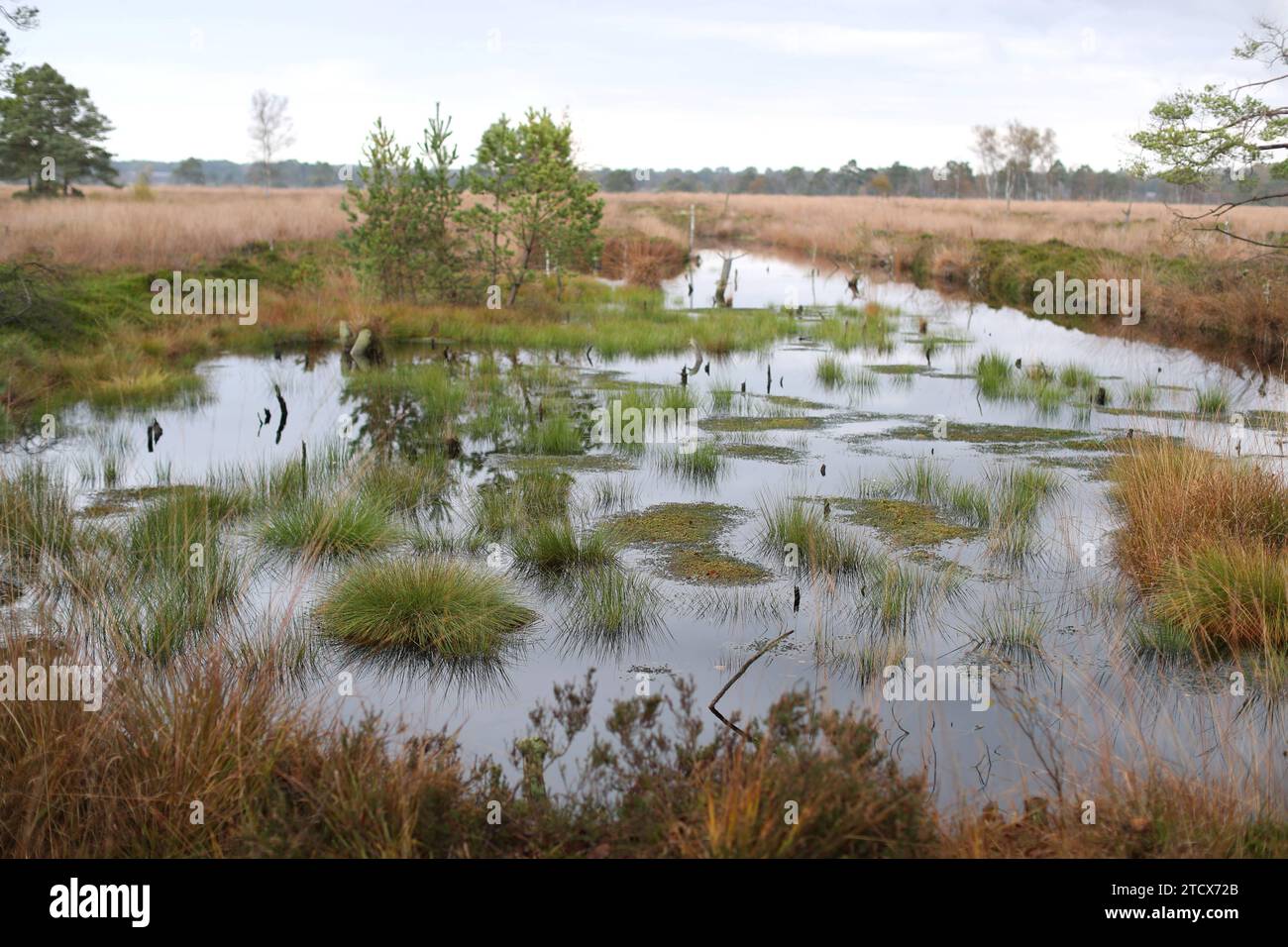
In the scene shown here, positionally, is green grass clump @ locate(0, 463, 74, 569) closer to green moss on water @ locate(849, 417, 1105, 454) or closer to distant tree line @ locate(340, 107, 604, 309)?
green moss on water @ locate(849, 417, 1105, 454)

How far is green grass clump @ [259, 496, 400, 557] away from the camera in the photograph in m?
7.04

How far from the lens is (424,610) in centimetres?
583

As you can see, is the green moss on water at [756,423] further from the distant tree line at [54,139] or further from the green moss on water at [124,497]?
the distant tree line at [54,139]

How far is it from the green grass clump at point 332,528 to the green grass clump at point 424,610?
0.84m

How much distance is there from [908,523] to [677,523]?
1.62m

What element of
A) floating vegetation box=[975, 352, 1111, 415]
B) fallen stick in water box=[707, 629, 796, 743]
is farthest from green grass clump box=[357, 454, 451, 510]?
floating vegetation box=[975, 352, 1111, 415]

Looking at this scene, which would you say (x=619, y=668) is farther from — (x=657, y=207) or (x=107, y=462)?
(x=657, y=207)

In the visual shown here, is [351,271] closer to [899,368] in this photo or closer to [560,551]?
[899,368]

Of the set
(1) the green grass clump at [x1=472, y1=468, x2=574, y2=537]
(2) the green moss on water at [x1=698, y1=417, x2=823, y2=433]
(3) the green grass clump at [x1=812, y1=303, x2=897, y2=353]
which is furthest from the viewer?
(3) the green grass clump at [x1=812, y1=303, x2=897, y2=353]

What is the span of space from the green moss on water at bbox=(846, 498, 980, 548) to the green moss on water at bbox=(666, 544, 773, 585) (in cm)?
109

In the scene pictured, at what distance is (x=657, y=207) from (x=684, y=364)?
4138 centimetres

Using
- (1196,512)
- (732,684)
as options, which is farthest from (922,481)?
(732,684)

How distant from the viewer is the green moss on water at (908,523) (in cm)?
743

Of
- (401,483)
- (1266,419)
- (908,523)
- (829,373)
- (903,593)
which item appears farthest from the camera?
(829,373)
